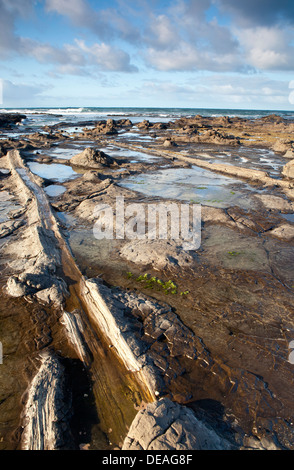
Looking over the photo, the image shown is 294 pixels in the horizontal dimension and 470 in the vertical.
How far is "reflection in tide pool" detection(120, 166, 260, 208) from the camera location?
1362 cm

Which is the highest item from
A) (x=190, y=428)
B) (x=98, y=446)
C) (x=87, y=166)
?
(x=87, y=166)

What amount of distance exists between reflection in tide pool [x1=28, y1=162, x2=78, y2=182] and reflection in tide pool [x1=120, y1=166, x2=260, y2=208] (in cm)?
443

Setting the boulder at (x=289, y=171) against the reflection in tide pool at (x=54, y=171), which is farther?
the boulder at (x=289, y=171)

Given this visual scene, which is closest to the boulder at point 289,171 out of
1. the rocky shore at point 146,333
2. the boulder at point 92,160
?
the rocky shore at point 146,333

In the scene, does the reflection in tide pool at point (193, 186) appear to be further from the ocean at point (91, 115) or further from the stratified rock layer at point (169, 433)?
the ocean at point (91, 115)

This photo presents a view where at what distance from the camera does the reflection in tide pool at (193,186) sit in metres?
13.6

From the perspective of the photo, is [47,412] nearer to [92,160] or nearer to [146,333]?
[146,333]

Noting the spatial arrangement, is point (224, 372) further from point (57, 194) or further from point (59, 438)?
point (57, 194)

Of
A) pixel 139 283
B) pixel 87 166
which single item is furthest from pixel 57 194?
pixel 139 283

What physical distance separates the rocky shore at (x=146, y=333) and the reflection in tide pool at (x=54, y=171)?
20.1 feet

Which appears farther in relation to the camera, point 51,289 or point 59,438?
point 51,289

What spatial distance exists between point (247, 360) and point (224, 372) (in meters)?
0.58

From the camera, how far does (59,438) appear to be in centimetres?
346

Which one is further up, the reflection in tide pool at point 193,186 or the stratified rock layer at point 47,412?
the reflection in tide pool at point 193,186
